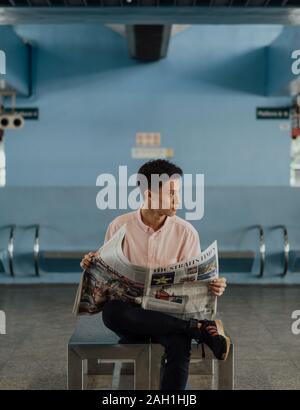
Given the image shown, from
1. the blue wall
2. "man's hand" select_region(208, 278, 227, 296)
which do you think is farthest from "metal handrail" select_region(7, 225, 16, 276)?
"man's hand" select_region(208, 278, 227, 296)

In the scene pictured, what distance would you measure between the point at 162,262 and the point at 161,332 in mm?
304

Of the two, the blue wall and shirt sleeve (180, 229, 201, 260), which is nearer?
shirt sleeve (180, 229, 201, 260)

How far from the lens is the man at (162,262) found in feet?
8.41

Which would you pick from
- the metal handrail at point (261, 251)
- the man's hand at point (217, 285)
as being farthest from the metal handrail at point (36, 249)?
the man's hand at point (217, 285)

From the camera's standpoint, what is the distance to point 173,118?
883 centimetres

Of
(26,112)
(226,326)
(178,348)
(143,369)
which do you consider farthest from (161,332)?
(26,112)

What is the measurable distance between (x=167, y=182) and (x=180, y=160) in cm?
619

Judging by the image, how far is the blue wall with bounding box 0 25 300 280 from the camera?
8.79 meters

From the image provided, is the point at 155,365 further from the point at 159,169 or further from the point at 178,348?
the point at 159,169

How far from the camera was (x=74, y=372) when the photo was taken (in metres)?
2.69

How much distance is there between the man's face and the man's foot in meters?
0.49

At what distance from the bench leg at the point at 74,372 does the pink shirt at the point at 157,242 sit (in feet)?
1.56

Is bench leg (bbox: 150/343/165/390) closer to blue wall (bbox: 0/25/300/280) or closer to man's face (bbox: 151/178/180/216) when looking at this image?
man's face (bbox: 151/178/180/216)
